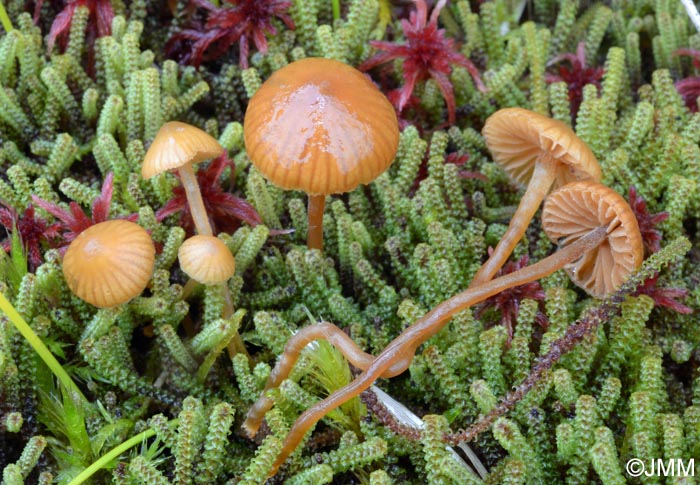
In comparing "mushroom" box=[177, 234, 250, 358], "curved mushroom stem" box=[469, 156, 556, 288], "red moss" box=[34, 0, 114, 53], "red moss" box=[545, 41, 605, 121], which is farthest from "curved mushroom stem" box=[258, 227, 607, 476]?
"red moss" box=[34, 0, 114, 53]

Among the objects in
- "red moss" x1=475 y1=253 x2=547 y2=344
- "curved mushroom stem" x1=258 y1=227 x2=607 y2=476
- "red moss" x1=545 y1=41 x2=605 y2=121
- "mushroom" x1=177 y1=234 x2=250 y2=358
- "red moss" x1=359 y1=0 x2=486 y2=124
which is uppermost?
"red moss" x1=359 y1=0 x2=486 y2=124

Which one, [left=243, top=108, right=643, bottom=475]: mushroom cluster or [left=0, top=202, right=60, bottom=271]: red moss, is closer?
[left=243, top=108, right=643, bottom=475]: mushroom cluster

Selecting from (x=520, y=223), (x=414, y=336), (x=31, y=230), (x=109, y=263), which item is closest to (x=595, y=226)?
(x=520, y=223)

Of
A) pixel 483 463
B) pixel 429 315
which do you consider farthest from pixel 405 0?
pixel 483 463

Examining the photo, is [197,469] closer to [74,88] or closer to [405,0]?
[74,88]

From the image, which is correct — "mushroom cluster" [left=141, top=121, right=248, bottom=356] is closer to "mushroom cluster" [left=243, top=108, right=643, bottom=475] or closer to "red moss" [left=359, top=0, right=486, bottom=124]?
"mushroom cluster" [left=243, top=108, right=643, bottom=475]

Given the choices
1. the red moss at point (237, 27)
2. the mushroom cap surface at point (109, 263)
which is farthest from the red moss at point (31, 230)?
the red moss at point (237, 27)
